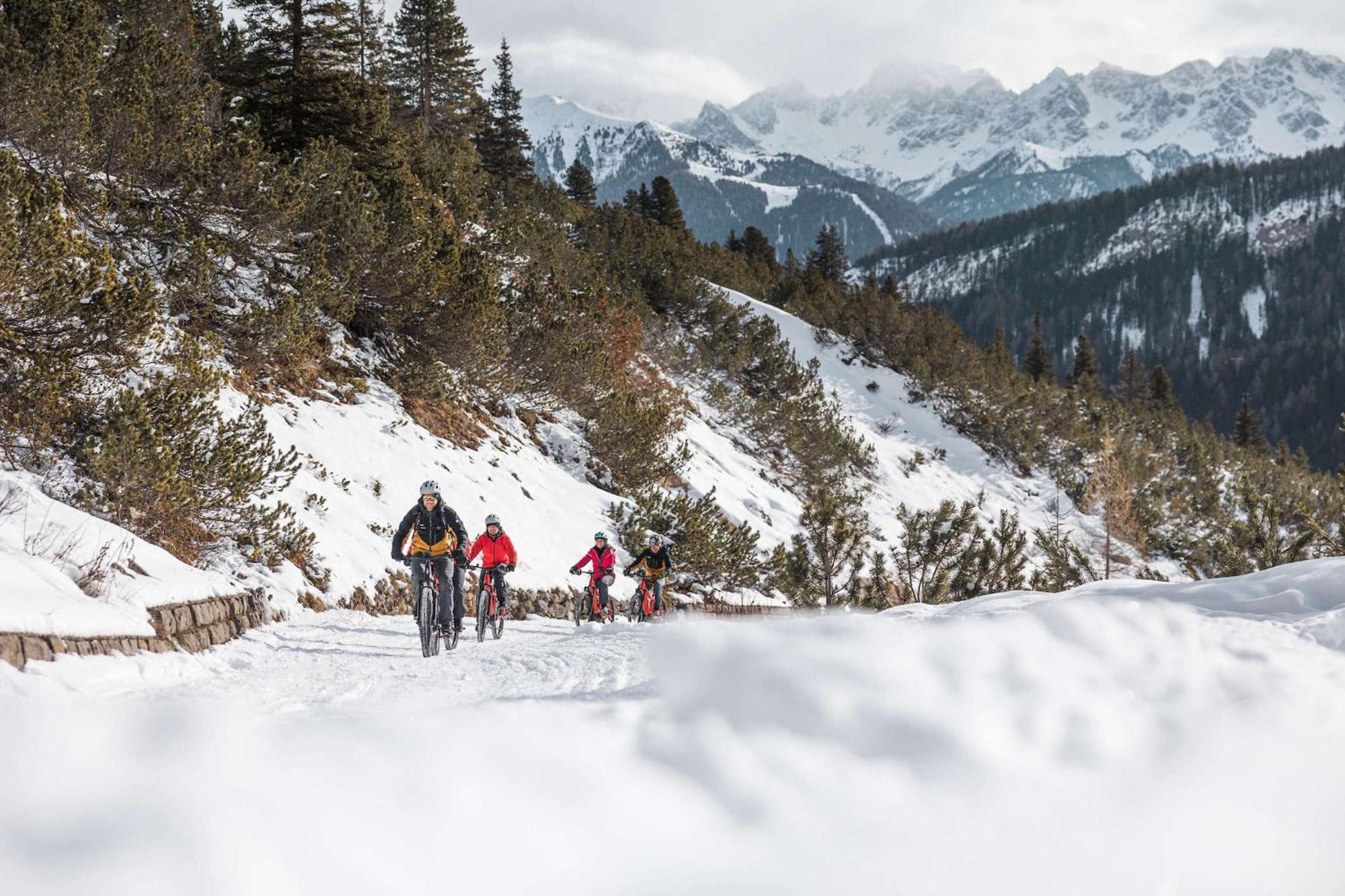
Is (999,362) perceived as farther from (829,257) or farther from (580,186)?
(829,257)

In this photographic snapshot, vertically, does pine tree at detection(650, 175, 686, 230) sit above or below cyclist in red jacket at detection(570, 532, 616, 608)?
above

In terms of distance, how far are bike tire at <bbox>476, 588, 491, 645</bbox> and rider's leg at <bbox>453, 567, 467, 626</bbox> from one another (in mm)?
1157

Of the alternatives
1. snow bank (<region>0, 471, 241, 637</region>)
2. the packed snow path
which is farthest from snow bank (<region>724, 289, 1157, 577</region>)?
the packed snow path

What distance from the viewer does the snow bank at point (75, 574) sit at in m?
5.70

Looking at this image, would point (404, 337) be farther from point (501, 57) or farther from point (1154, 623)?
point (501, 57)

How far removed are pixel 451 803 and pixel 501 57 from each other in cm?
5931

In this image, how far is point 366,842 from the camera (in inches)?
106

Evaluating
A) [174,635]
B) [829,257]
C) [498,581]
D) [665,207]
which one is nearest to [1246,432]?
[829,257]

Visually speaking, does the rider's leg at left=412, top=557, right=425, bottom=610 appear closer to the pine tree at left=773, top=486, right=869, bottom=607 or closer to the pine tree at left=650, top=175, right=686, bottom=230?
the pine tree at left=773, top=486, right=869, bottom=607

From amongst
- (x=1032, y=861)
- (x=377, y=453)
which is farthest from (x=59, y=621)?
(x=377, y=453)

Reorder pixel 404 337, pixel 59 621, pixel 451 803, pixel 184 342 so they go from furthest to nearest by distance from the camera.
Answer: pixel 404 337 < pixel 184 342 < pixel 59 621 < pixel 451 803

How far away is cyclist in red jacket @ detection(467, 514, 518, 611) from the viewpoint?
1105cm

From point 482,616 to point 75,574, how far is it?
4.57 meters

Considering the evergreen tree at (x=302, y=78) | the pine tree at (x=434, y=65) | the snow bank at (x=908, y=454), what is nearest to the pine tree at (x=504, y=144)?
the pine tree at (x=434, y=65)
